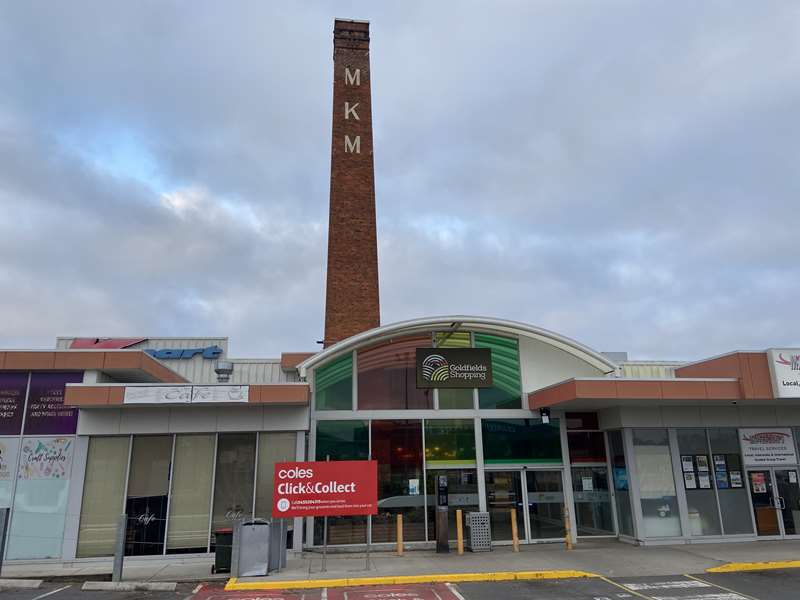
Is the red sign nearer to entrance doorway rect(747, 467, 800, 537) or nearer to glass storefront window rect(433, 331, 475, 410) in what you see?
glass storefront window rect(433, 331, 475, 410)

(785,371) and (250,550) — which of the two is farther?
(785,371)

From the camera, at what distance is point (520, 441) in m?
16.2

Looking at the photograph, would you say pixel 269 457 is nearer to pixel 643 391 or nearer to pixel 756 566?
pixel 643 391

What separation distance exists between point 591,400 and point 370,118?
17625mm

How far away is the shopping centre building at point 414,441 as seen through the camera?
1398 cm

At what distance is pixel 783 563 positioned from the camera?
41.2 feet

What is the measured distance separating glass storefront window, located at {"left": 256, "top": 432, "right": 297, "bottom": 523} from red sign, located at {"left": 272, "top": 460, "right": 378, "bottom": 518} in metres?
2.46

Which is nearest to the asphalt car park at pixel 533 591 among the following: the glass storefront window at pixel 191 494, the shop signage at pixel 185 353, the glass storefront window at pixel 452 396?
the glass storefront window at pixel 191 494

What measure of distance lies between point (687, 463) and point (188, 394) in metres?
13.4

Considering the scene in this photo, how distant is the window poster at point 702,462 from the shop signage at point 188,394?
A: 12374mm

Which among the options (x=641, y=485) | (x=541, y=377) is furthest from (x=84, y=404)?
(x=641, y=485)

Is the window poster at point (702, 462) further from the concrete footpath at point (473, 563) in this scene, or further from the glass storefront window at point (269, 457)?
the glass storefront window at point (269, 457)

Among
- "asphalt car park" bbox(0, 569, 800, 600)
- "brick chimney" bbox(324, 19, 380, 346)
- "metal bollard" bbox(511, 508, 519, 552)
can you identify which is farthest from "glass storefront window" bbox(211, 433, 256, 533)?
"brick chimney" bbox(324, 19, 380, 346)

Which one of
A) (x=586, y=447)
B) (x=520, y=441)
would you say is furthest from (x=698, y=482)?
(x=520, y=441)
